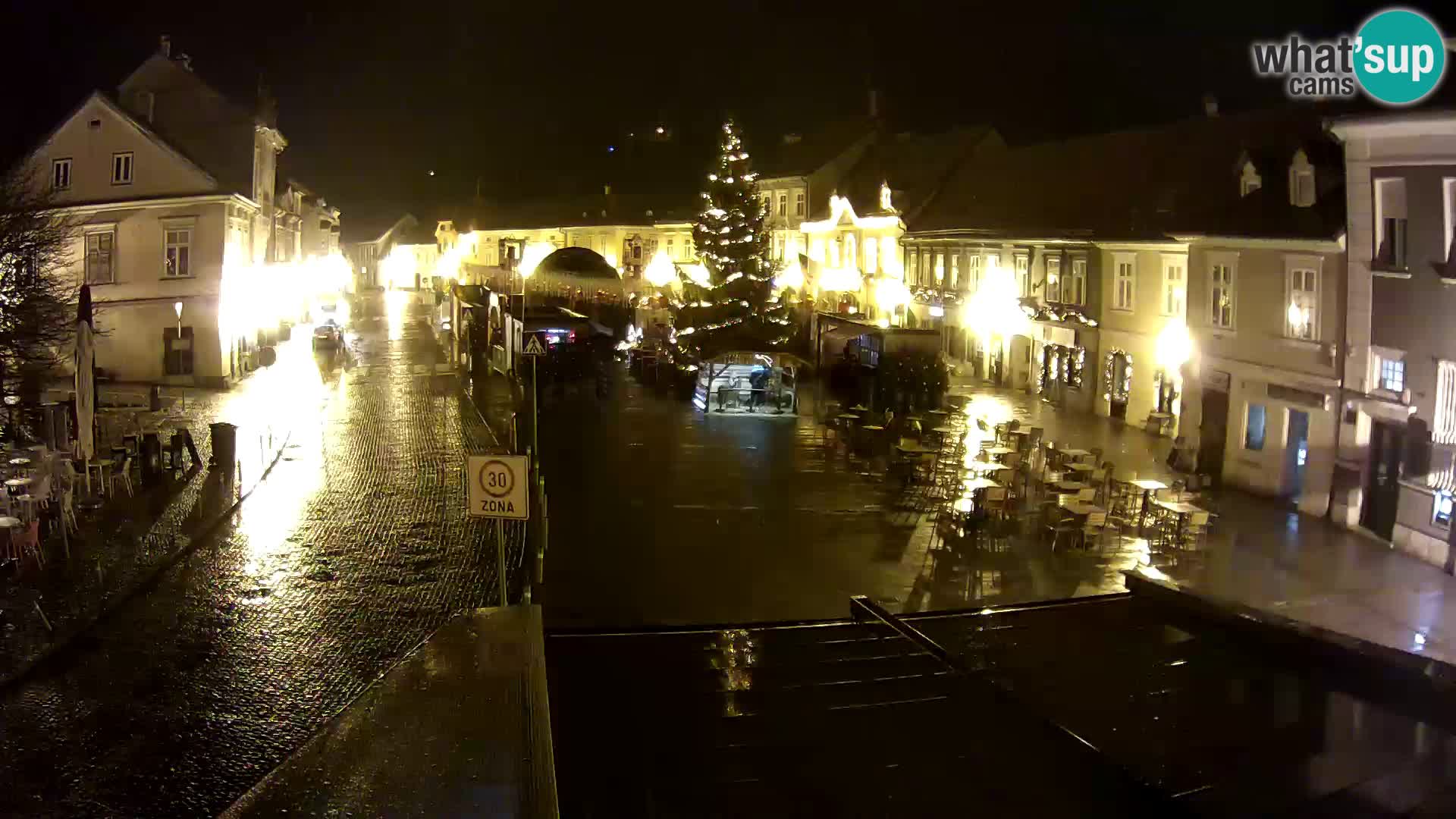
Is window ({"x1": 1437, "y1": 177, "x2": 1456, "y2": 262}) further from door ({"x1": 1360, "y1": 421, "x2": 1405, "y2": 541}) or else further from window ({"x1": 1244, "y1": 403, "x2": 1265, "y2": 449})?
window ({"x1": 1244, "y1": 403, "x2": 1265, "y2": 449})

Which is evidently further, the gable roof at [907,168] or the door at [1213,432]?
the gable roof at [907,168]

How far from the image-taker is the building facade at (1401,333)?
17.5 m

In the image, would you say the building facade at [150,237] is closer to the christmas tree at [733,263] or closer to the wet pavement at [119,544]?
the wet pavement at [119,544]

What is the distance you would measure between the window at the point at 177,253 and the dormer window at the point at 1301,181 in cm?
3161

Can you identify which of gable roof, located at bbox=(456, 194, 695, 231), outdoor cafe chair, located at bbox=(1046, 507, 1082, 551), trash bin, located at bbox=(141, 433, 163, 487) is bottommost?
outdoor cafe chair, located at bbox=(1046, 507, 1082, 551)

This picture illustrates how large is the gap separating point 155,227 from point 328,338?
13.2 m

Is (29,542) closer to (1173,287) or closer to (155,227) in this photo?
(155,227)

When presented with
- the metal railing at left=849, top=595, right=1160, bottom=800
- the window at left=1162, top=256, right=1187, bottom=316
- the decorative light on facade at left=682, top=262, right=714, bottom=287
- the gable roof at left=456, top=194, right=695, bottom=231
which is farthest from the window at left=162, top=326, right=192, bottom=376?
the gable roof at left=456, top=194, right=695, bottom=231

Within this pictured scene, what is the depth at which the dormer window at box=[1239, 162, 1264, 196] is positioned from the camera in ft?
78.3

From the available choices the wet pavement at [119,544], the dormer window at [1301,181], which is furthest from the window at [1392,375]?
the wet pavement at [119,544]

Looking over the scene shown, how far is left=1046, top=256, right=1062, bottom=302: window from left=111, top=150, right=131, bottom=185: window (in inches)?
1139

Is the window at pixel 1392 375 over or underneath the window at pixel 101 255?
underneath

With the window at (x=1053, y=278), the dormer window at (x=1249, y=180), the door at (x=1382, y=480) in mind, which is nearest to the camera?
the door at (x=1382, y=480)

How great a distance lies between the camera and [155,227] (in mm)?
37125
